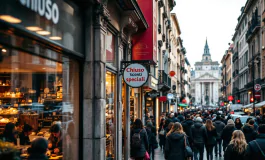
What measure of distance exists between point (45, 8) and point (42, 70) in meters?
1.24

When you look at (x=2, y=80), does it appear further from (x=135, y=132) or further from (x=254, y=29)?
(x=254, y=29)

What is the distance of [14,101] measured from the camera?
7.52m

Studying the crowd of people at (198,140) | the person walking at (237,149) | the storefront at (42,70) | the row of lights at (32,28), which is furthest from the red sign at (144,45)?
the row of lights at (32,28)

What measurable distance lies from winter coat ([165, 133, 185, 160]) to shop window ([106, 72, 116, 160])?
237 centimetres

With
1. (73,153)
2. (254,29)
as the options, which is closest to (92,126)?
(73,153)

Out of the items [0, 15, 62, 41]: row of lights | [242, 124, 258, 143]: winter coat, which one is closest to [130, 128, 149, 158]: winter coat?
[242, 124, 258, 143]: winter coat

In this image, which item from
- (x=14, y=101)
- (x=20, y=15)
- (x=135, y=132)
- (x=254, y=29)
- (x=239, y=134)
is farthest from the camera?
(x=254, y=29)

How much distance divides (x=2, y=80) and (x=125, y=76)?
6.08 metres

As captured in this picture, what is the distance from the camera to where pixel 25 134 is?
733 centimetres

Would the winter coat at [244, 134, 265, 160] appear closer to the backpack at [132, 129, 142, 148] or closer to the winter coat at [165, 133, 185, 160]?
the winter coat at [165, 133, 185, 160]

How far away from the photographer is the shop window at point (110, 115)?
1161cm

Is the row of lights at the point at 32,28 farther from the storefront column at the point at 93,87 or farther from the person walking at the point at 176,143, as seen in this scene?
the person walking at the point at 176,143

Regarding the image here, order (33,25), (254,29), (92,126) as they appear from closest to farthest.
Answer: (33,25), (92,126), (254,29)

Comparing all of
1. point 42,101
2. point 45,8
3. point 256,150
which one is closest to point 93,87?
point 42,101
